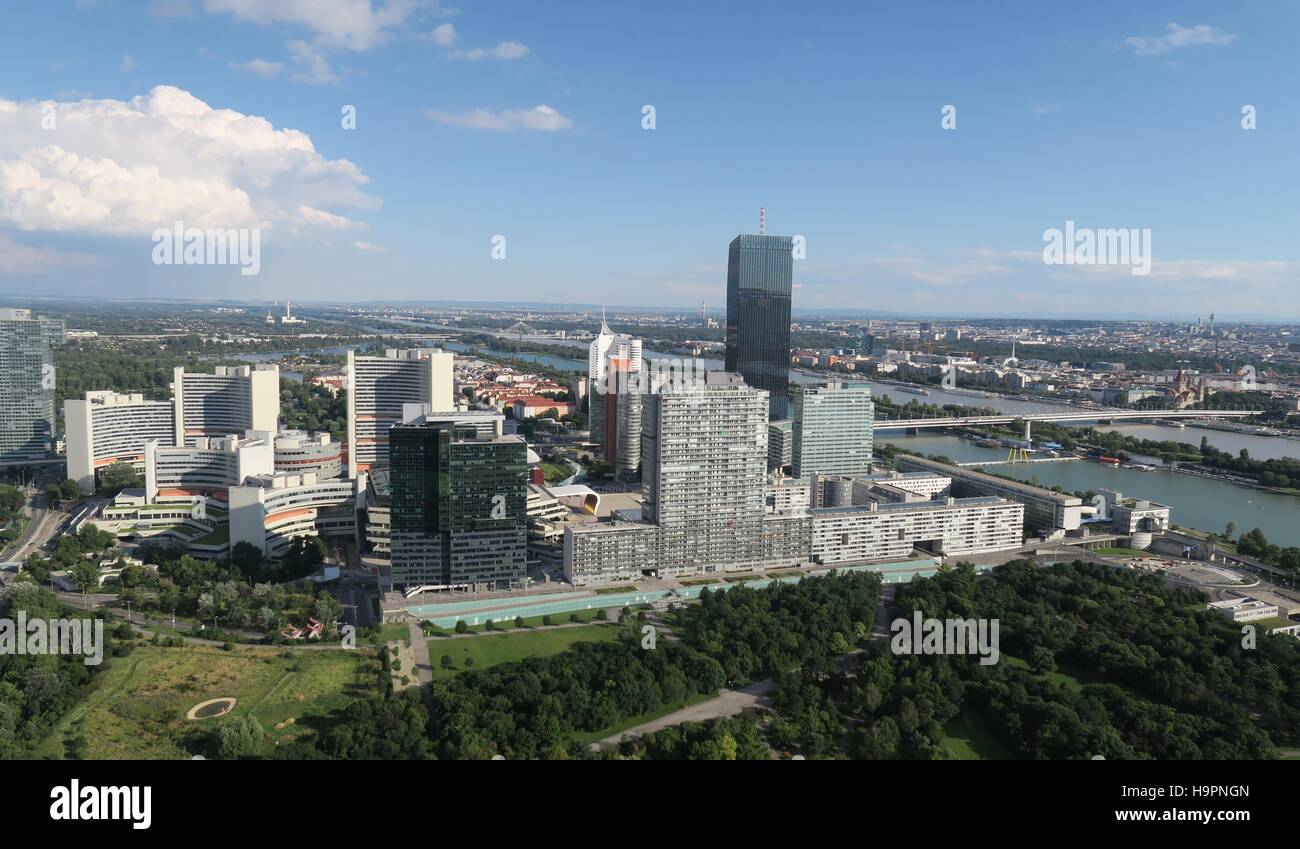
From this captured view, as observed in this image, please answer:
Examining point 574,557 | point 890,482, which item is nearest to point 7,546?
point 574,557

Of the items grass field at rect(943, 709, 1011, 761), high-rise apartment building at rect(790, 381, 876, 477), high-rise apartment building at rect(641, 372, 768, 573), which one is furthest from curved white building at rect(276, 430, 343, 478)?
grass field at rect(943, 709, 1011, 761)

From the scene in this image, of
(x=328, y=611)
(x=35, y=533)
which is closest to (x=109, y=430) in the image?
(x=35, y=533)

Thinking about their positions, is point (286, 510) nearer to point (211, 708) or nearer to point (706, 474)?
point (211, 708)

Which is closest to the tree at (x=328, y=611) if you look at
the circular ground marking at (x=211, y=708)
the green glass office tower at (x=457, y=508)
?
the green glass office tower at (x=457, y=508)

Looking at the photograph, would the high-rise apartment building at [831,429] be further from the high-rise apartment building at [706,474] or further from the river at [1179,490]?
the high-rise apartment building at [706,474]

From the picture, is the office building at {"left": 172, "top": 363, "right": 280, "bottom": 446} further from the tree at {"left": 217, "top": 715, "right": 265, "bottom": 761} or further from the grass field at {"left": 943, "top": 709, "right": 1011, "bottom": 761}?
the grass field at {"left": 943, "top": 709, "right": 1011, "bottom": 761}
